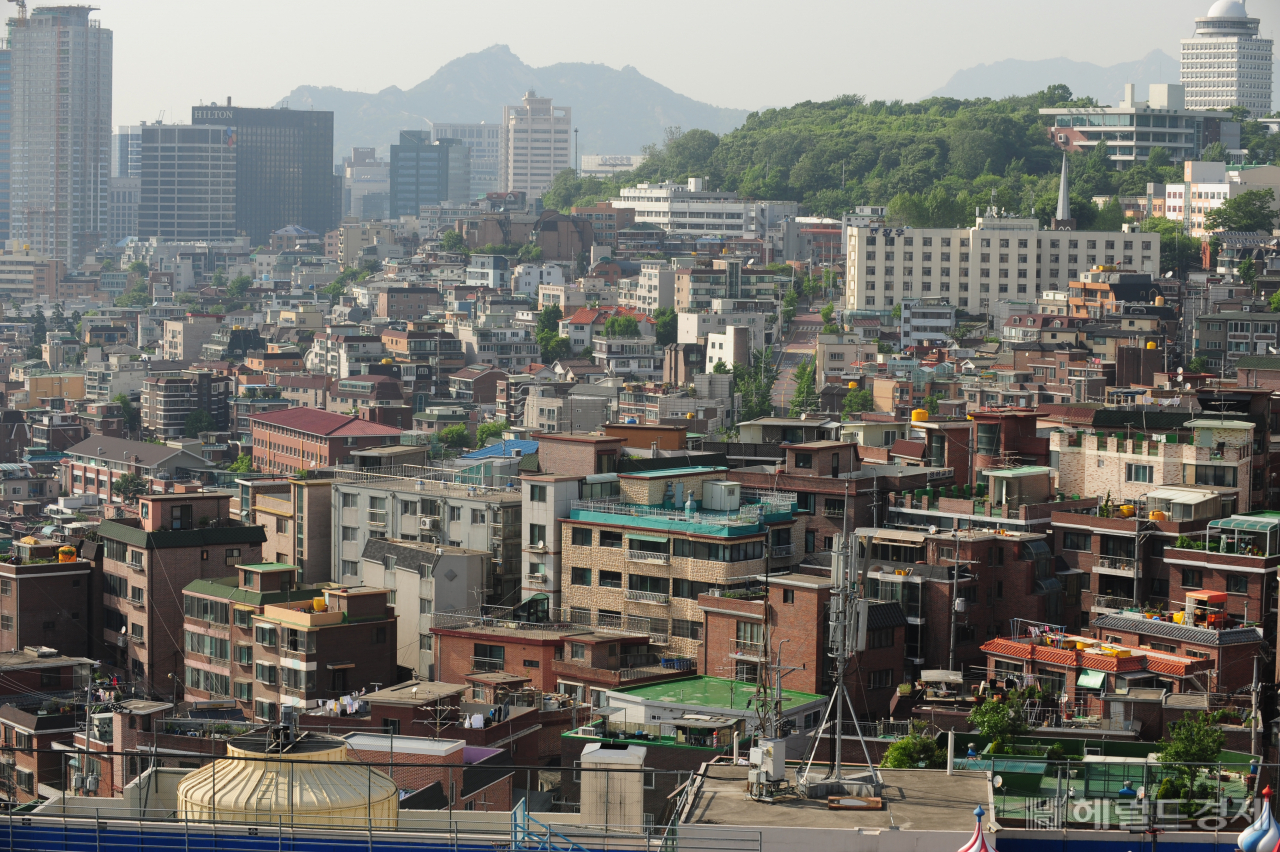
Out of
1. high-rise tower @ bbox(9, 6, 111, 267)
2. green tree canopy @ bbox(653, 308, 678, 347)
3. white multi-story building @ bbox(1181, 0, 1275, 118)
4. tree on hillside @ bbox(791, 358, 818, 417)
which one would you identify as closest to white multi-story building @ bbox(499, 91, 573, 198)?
high-rise tower @ bbox(9, 6, 111, 267)

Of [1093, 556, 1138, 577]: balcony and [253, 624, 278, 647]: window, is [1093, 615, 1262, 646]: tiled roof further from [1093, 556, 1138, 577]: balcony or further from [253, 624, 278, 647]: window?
[253, 624, 278, 647]: window

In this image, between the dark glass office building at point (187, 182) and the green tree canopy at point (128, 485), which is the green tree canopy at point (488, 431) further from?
the dark glass office building at point (187, 182)

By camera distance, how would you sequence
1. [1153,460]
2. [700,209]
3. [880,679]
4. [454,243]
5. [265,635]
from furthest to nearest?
[454,243], [700,209], [1153,460], [265,635], [880,679]

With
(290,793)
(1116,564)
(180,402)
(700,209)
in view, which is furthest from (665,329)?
(290,793)

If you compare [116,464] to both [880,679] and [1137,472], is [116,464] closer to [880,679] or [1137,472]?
[1137,472]

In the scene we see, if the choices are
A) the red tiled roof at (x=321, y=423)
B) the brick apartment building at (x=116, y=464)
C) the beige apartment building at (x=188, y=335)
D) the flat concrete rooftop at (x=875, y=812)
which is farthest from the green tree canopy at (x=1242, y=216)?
the flat concrete rooftop at (x=875, y=812)

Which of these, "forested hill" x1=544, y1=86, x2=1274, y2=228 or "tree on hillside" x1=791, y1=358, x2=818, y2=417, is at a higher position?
"forested hill" x1=544, y1=86, x2=1274, y2=228
